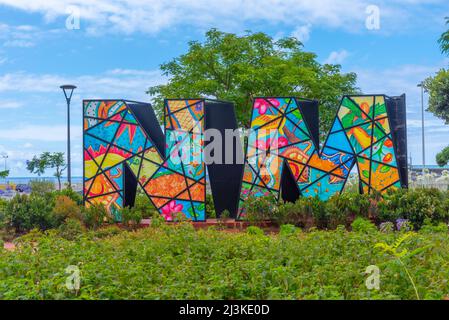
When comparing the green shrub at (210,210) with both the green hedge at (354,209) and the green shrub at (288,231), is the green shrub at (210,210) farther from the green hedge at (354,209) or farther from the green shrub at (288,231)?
the green shrub at (288,231)

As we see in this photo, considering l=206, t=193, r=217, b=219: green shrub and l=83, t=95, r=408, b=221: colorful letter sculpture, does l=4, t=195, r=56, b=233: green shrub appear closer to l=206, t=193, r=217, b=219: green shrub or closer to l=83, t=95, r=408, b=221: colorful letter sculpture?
l=83, t=95, r=408, b=221: colorful letter sculpture

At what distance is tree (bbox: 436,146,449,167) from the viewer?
1372 inches

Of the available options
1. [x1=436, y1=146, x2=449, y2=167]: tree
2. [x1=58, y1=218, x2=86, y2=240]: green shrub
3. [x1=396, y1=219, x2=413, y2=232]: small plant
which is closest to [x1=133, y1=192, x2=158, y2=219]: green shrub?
[x1=58, y1=218, x2=86, y2=240]: green shrub

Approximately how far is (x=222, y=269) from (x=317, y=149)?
29.2 ft

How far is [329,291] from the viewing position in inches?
183

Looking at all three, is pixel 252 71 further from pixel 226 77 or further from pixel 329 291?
pixel 329 291

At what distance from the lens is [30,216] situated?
1385 centimetres

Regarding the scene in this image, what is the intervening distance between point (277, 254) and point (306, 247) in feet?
2.49

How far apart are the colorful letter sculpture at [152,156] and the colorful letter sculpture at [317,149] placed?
847 millimetres

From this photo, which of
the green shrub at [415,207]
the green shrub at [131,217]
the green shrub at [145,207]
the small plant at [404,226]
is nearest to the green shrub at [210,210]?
the green shrub at [145,207]

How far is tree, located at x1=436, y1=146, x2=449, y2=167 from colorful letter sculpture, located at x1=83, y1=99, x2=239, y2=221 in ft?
82.3

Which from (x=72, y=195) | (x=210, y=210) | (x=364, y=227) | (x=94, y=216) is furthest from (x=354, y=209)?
(x=72, y=195)

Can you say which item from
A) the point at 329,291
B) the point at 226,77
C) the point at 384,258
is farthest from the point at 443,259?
the point at 226,77

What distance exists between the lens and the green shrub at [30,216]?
13789 mm
